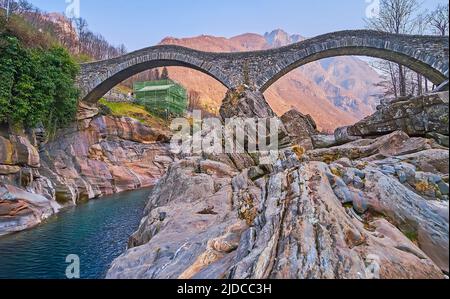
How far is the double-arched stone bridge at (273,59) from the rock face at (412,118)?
11.4 meters

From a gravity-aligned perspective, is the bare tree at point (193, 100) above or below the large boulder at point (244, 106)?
above

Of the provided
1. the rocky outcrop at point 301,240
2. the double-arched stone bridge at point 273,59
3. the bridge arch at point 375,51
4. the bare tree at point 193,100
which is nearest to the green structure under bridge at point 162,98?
the double-arched stone bridge at point 273,59

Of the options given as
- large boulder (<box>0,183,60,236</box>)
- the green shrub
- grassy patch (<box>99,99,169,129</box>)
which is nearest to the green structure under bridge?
grassy patch (<box>99,99,169,129</box>)

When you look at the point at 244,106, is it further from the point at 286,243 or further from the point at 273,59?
the point at 286,243

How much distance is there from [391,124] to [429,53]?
16071 mm

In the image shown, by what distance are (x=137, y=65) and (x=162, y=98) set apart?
25.8 meters

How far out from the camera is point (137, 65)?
35.9 m

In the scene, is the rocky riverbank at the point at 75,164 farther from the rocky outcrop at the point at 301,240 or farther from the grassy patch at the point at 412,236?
the grassy patch at the point at 412,236

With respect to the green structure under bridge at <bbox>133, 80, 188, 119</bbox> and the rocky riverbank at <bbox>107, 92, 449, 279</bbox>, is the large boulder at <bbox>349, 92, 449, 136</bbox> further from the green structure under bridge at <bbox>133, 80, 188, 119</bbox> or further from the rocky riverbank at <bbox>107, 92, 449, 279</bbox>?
the green structure under bridge at <bbox>133, 80, 188, 119</bbox>

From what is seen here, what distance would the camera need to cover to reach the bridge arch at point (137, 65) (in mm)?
33719

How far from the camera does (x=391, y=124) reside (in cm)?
1435

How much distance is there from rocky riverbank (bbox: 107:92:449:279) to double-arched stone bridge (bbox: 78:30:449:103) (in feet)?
60.2

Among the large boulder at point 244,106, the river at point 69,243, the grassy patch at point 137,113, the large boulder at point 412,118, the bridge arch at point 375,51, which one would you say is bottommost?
the river at point 69,243
